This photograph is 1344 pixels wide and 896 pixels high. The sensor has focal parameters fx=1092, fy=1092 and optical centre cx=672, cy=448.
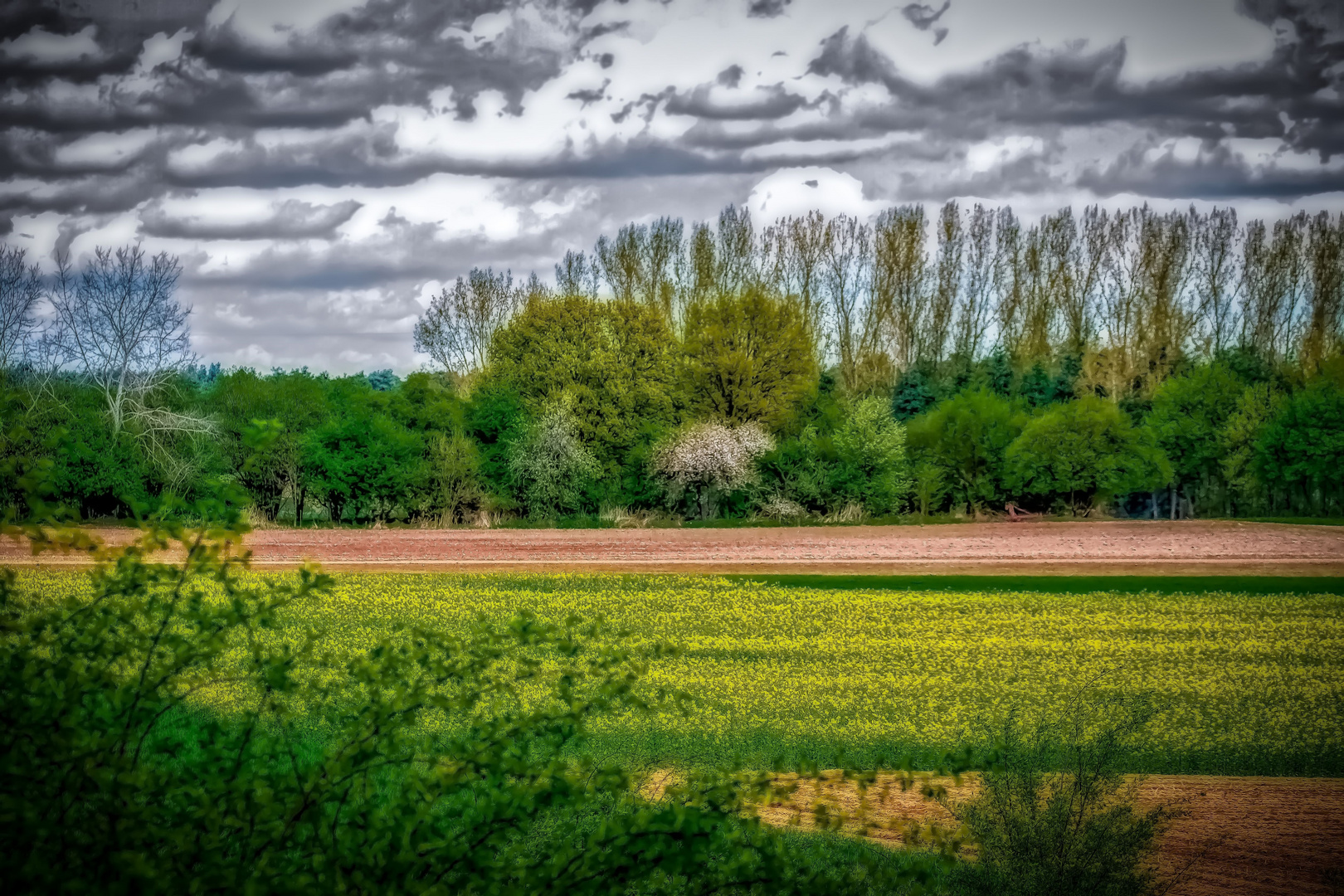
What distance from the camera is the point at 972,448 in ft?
183

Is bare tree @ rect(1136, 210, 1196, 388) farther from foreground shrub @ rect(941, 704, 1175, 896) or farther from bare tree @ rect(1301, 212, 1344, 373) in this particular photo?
foreground shrub @ rect(941, 704, 1175, 896)

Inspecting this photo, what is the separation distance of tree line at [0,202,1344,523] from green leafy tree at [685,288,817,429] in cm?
13

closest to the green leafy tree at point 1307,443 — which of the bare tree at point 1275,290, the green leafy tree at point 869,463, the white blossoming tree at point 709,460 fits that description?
the bare tree at point 1275,290

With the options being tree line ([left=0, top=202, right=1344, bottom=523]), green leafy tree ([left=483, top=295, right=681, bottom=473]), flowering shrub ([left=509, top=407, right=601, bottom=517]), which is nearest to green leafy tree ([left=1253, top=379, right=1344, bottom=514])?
tree line ([left=0, top=202, right=1344, bottom=523])

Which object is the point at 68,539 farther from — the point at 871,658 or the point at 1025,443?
the point at 1025,443

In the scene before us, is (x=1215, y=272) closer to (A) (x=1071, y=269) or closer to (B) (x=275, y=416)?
(A) (x=1071, y=269)

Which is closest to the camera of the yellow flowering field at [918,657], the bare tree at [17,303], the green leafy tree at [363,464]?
the yellow flowering field at [918,657]

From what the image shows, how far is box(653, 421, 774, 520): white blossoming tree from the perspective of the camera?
52938 mm

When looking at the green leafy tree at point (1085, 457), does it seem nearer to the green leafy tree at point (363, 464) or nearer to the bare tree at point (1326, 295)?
the bare tree at point (1326, 295)

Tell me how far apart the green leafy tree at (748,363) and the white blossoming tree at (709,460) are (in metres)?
2.78

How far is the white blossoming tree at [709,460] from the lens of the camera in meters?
52.9

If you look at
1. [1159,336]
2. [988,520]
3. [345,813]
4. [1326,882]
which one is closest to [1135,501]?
[1159,336]

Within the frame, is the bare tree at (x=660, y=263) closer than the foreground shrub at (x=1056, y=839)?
No

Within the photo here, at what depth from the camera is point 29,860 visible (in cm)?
377
